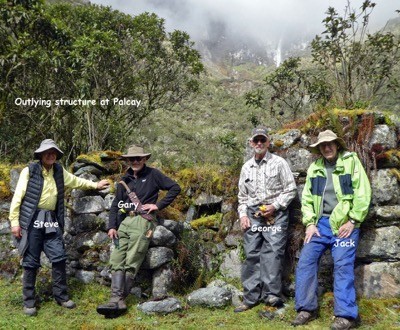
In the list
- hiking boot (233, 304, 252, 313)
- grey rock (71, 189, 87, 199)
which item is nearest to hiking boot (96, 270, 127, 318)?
hiking boot (233, 304, 252, 313)

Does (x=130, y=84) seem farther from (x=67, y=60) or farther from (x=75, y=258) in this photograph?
(x=75, y=258)

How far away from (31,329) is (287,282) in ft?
12.6

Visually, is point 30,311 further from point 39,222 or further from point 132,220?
point 132,220

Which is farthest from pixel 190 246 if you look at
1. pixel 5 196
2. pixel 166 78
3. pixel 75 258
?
pixel 166 78

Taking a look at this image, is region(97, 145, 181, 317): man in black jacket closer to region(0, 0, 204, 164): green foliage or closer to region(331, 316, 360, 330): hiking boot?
region(331, 316, 360, 330): hiking boot

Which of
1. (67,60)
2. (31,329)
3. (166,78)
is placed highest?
(166,78)

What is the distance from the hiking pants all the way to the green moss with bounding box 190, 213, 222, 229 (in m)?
1.50

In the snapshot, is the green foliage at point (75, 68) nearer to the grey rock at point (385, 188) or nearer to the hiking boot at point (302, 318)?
the grey rock at point (385, 188)

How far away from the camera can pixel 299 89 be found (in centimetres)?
1452

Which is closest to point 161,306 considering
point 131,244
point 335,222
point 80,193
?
point 131,244

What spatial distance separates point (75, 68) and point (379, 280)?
1111cm

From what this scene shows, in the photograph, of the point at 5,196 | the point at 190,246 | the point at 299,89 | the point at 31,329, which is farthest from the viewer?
the point at 299,89

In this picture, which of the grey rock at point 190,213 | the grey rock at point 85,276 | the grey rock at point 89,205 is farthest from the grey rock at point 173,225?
the grey rock at point 85,276

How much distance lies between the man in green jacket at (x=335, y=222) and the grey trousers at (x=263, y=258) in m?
0.37
